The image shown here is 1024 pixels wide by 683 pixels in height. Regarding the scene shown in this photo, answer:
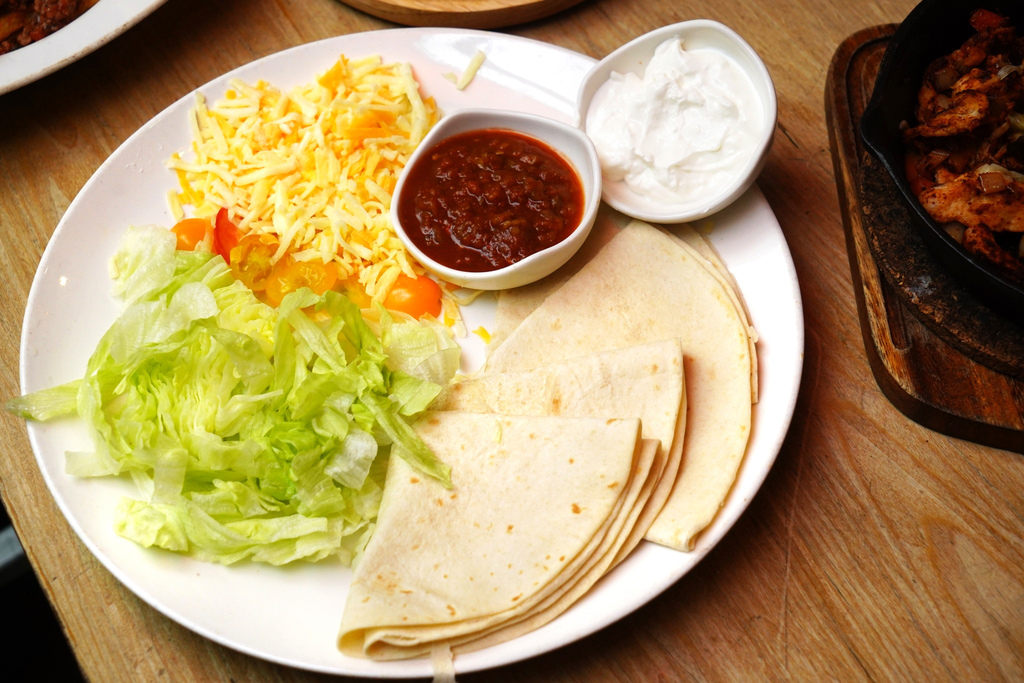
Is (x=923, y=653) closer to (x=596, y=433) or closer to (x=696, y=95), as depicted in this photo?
(x=596, y=433)

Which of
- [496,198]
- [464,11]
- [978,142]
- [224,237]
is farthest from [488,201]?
[978,142]

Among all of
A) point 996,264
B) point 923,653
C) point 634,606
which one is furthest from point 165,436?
point 996,264

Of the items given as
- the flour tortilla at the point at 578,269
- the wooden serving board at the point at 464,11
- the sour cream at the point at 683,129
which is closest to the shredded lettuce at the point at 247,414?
the flour tortilla at the point at 578,269

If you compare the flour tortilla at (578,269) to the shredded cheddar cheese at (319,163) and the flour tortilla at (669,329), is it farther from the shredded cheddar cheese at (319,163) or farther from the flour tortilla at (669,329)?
the shredded cheddar cheese at (319,163)

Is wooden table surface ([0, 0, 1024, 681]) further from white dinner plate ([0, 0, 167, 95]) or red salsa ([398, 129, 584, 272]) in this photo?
red salsa ([398, 129, 584, 272])

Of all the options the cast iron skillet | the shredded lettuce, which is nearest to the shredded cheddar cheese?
the shredded lettuce

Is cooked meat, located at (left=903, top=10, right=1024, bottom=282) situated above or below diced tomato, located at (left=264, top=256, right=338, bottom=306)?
below

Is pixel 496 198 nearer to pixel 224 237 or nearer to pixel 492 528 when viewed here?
pixel 224 237
